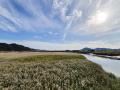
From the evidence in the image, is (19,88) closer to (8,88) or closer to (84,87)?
(8,88)

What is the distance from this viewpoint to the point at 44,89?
13.0 m

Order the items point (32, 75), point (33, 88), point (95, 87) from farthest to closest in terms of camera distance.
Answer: point (95, 87)
point (32, 75)
point (33, 88)

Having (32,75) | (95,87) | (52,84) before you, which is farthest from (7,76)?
(95,87)

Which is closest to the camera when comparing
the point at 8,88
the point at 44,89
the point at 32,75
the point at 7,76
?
the point at 8,88

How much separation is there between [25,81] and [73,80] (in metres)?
6.02

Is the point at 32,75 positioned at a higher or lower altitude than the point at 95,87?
higher

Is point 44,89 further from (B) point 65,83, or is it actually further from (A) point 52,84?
(B) point 65,83

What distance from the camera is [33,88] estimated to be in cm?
1223

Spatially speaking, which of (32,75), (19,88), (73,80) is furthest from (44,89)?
(73,80)

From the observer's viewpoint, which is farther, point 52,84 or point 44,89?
point 52,84

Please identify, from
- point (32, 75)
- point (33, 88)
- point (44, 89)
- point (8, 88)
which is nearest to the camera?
point (8, 88)

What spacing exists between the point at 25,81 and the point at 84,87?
635 cm

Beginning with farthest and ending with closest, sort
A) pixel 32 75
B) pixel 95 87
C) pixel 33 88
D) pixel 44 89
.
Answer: pixel 95 87 → pixel 32 75 → pixel 44 89 → pixel 33 88

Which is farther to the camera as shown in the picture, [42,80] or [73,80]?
[73,80]
